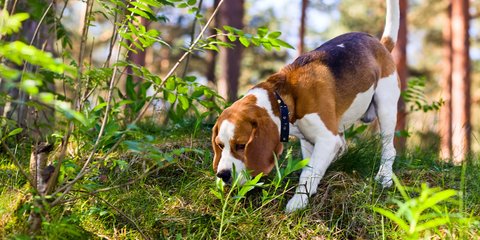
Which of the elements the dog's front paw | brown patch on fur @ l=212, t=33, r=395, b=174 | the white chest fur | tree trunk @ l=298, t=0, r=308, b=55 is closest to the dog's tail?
brown patch on fur @ l=212, t=33, r=395, b=174

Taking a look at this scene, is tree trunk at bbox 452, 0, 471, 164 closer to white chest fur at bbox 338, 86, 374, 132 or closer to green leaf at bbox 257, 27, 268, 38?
white chest fur at bbox 338, 86, 374, 132

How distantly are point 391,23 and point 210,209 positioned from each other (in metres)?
2.57

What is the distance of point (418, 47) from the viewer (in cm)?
2705

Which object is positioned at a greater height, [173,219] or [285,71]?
[285,71]

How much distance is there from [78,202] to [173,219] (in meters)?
0.61

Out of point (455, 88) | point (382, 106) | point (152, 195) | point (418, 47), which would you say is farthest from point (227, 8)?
point (418, 47)

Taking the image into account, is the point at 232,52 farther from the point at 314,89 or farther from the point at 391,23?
the point at 314,89

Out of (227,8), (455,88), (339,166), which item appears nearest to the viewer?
(339,166)

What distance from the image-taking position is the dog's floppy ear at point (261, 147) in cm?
340

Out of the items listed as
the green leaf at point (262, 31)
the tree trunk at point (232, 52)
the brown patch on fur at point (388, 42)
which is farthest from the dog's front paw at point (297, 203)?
the tree trunk at point (232, 52)

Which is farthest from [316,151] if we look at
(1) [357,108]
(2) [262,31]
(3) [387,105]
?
(2) [262,31]

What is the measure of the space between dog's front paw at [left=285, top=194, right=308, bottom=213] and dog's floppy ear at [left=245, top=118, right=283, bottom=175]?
29 cm

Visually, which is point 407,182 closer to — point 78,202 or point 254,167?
point 254,167

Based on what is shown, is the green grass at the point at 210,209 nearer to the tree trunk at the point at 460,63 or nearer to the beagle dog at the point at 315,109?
the beagle dog at the point at 315,109
